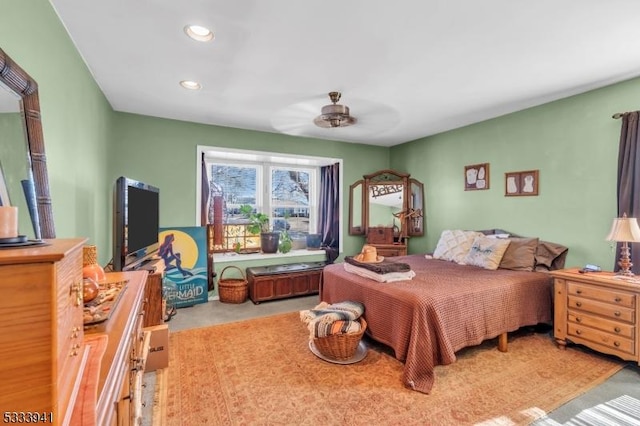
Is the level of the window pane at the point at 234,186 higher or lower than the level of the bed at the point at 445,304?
higher

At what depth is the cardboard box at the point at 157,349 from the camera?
7.49 feet

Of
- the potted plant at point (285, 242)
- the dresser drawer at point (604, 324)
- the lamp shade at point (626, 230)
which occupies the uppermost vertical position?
the lamp shade at point (626, 230)

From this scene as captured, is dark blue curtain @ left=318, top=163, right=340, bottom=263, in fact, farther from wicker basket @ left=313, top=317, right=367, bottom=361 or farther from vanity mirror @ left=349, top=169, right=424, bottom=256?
wicker basket @ left=313, top=317, right=367, bottom=361

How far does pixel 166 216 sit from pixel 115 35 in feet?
7.48

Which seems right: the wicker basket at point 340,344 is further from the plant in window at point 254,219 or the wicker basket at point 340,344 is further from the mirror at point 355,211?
the mirror at point 355,211

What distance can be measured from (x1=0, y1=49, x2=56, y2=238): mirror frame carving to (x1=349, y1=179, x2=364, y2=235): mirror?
4.06 m

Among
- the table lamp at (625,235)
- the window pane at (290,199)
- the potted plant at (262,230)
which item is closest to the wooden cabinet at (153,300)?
the potted plant at (262,230)

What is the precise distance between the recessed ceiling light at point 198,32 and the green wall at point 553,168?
3435mm

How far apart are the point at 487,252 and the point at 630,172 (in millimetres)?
1348

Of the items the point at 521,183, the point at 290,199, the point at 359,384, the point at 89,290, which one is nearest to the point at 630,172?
the point at 521,183

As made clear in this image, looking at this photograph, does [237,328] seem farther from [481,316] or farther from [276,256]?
[481,316]

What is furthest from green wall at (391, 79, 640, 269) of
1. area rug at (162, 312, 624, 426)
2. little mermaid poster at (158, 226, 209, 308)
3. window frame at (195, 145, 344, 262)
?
little mermaid poster at (158, 226, 209, 308)

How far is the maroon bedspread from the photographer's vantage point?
215 cm

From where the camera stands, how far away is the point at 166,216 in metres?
3.81
